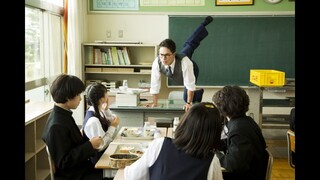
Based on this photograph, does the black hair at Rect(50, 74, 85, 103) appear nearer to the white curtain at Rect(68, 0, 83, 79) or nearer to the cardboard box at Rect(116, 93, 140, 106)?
the cardboard box at Rect(116, 93, 140, 106)

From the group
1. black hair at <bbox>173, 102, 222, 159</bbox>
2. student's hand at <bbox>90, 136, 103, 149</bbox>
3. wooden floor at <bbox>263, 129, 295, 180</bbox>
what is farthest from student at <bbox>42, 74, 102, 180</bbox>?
wooden floor at <bbox>263, 129, 295, 180</bbox>

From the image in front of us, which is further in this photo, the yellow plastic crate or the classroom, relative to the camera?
the classroom

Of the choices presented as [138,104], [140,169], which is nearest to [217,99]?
[140,169]

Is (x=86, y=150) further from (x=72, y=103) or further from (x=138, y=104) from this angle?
(x=138, y=104)

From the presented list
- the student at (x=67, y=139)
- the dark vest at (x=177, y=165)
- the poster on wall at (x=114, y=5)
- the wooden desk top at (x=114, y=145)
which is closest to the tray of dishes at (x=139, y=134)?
the wooden desk top at (x=114, y=145)

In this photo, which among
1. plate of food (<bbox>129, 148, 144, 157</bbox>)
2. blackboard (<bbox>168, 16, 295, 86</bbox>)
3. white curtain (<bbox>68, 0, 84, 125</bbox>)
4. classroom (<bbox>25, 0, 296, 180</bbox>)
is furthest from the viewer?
blackboard (<bbox>168, 16, 295, 86</bbox>)

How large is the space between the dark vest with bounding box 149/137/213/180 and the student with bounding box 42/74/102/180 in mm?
710

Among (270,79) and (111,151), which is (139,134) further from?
Result: (270,79)

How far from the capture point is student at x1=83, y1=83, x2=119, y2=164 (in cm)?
260

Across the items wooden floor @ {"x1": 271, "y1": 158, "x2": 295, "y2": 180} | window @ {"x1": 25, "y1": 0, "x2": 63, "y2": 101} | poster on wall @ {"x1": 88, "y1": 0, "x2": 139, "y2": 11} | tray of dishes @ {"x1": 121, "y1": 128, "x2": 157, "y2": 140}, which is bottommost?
wooden floor @ {"x1": 271, "y1": 158, "x2": 295, "y2": 180}

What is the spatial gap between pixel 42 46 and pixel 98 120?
2.20 meters

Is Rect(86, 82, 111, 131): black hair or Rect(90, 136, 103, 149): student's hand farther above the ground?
Rect(86, 82, 111, 131): black hair

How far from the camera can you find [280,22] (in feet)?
17.8
